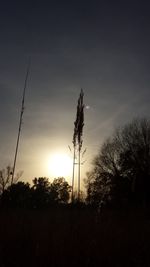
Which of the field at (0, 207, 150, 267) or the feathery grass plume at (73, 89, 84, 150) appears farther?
the feathery grass plume at (73, 89, 84, 150)

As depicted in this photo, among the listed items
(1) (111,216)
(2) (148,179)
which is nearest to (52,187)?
(2) (148,179)

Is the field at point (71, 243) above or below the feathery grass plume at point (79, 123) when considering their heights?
below

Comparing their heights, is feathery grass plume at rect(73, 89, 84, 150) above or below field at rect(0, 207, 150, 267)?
above

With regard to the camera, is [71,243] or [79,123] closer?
[71,243]

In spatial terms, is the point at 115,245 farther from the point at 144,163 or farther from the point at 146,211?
the point at 144,163

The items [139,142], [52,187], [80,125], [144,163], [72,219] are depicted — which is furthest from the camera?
[52,187]

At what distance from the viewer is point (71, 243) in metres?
3.71

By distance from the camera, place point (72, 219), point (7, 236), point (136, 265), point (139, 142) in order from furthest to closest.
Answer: point (139, 142) < point (72, 219) < point (7, 236) < point (136, 265)

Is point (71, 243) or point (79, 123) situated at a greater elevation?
point (79, 123)

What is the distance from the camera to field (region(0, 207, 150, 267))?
326 centimetres

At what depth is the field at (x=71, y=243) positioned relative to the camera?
3260 millimetres

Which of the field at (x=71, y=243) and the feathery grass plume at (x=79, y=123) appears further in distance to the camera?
the feathery grass plume at (x=79, y=123)

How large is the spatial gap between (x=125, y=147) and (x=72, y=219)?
93.5ft

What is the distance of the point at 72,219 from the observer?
5.19 m
